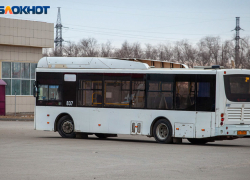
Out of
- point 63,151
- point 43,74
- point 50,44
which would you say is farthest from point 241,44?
point 63,151

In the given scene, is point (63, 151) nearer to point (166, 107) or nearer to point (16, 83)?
point (166, 107)

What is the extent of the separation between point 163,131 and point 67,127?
13.9 feet

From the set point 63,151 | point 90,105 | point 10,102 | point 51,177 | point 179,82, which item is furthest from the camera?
point 10,102

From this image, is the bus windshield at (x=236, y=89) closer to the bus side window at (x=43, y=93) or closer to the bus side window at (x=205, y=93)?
the bus side window at (x=205, y=93)

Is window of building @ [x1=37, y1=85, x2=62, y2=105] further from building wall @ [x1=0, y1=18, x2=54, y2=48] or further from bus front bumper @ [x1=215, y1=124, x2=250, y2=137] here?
building wall @ [x1=0, y1=18, x2=54, y2=48]

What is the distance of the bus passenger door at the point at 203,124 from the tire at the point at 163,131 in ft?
3.41

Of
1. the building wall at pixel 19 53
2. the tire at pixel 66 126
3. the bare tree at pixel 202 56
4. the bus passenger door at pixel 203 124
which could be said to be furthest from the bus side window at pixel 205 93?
the bare tree at pixel 202 56

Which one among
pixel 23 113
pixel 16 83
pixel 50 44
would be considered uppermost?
pixel 50 44

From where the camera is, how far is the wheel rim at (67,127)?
19.4 metres

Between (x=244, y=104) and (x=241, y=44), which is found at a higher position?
(x=241, y=44)

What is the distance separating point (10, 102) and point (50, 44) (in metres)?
6.56

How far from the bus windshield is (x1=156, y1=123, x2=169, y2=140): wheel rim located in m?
2.55

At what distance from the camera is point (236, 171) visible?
33.7 feet

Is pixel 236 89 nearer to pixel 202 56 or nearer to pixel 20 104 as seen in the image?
pixel 20 104
